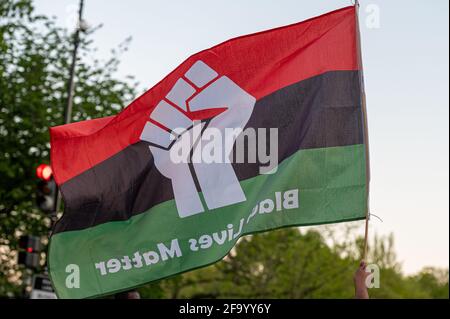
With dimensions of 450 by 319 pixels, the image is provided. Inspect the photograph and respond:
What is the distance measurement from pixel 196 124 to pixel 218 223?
0.95m

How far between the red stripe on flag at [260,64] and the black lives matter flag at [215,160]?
11mm

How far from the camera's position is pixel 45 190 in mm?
16844

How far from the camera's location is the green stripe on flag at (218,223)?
25.2 feet

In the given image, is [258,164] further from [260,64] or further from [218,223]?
[260,64]

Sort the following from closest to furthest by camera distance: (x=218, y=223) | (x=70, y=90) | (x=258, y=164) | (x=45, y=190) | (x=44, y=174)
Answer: (x=218, y=223) < (x=258, y=164) < (x=45, y=190) < (x=44, y=174) < (x=70, y=90)

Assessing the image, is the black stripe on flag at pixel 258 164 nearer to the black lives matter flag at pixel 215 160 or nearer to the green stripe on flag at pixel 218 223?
the black lives matter flag at pixel 215 160

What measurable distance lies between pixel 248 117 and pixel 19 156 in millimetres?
17831

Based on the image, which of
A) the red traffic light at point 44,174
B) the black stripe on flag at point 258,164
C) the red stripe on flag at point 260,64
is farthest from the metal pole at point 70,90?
the black stripe on flag at point 258,164

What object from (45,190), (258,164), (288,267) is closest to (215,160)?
(258,164)

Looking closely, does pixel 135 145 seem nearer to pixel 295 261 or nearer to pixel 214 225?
pixel 214 225

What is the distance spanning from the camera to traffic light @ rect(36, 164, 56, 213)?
1684cm

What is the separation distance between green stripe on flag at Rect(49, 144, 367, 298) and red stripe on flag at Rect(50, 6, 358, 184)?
777mm

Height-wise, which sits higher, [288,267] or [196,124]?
[196,124]
